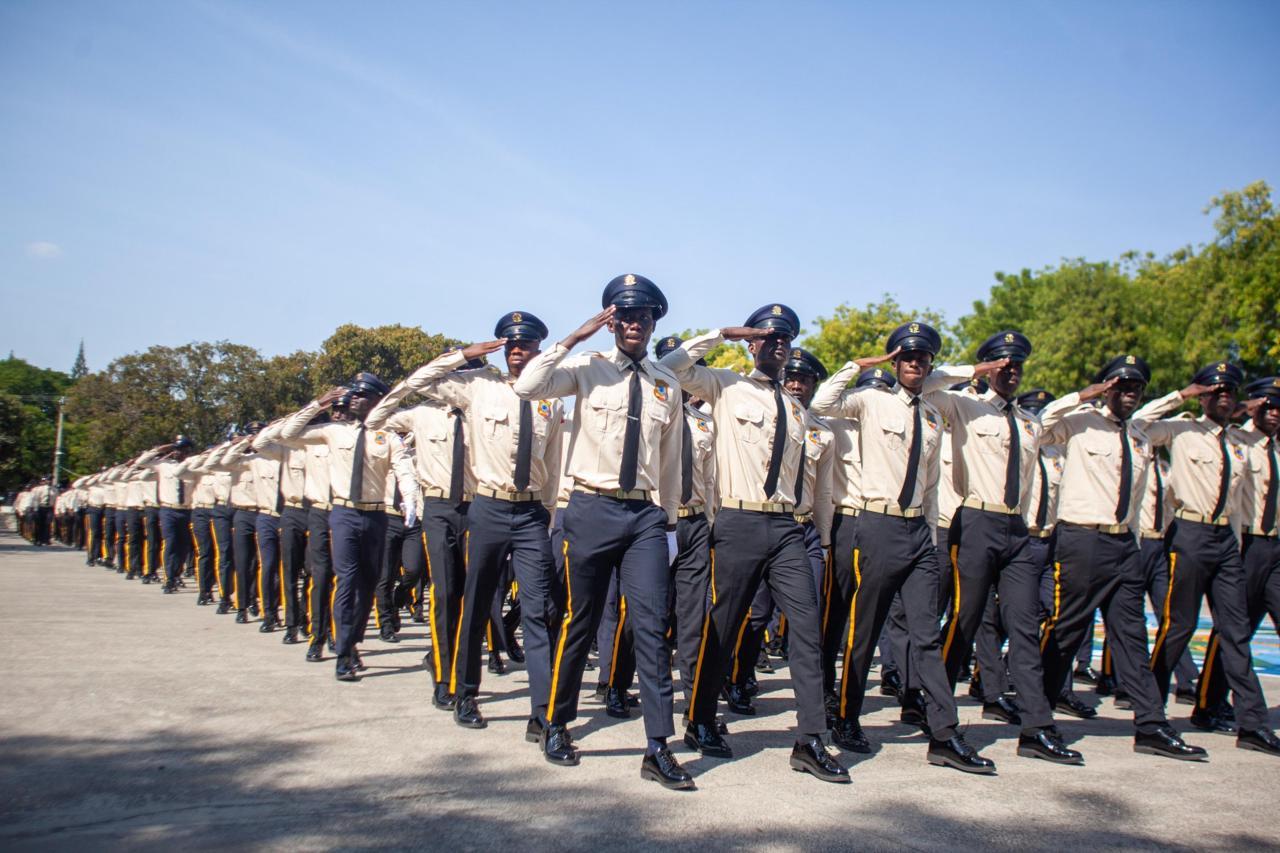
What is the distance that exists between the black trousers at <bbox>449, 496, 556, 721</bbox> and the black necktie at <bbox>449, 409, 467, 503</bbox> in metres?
0.90

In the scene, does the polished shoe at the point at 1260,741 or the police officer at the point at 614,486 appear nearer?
the police officer at the point at 614,486

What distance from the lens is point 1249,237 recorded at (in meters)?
31.1

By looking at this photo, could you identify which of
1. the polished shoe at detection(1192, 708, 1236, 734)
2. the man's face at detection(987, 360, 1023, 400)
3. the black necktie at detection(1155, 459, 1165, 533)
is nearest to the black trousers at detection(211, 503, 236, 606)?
the man's face at detection(987, 360, 1023, 400)

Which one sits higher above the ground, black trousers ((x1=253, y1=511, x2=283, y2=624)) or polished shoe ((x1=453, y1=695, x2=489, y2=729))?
black trousers ((x1=253, y1=511, x2=283, y2=624))

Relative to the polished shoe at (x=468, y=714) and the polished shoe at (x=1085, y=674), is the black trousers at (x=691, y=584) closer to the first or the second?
the polished shoe at (x=468, y=714)

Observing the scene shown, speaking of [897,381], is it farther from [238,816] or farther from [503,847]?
[238,816]

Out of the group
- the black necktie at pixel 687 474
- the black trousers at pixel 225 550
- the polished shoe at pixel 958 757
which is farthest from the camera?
the black trousers at pixel 225 550

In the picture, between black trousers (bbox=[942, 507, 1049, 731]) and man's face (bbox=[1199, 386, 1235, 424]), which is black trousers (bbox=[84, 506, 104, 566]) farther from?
man's face (bbox=[1199, 386, 1235, 424])

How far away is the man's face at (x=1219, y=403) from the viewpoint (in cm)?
734

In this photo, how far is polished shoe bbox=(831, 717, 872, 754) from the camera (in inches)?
240

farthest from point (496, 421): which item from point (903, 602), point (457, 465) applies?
point (903, 602)

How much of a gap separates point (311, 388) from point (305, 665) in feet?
126

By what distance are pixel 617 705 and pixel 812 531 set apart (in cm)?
234

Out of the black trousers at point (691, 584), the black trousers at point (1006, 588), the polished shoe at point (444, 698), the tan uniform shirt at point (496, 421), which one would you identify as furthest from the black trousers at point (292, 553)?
the black trousers at point (1006, 588)
